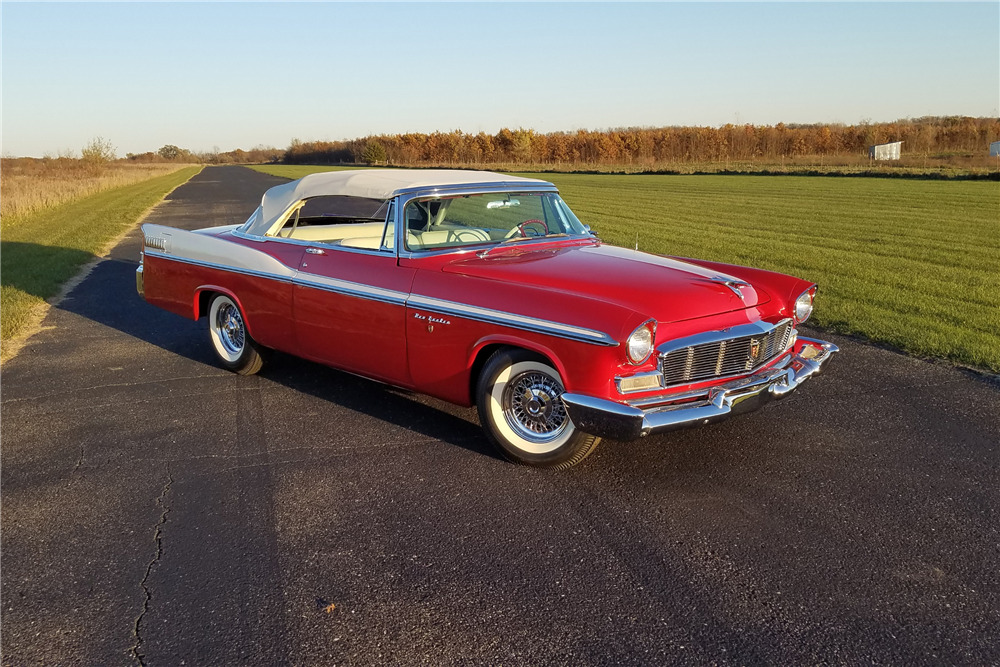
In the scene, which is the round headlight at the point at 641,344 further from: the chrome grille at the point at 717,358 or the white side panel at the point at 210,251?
the white side panel at the point at 210,251

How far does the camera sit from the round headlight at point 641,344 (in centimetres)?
377

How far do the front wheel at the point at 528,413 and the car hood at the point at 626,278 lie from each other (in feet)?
1.48

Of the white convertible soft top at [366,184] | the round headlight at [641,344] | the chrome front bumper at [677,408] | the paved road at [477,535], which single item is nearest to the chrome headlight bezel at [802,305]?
the chrome front bumper at [677,408]

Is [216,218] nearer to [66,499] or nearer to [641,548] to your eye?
[66,499]

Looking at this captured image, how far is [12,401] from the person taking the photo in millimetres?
5602

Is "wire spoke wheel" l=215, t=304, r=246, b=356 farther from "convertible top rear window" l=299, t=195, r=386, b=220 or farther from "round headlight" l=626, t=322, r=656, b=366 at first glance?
"round headlight" l=626, t=322, r=656, b=366

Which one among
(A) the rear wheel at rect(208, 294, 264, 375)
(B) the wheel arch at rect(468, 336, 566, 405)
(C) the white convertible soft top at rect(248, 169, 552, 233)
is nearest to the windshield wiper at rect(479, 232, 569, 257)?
(C) the white convertible soft top at rect(248, 169, 552, 233)

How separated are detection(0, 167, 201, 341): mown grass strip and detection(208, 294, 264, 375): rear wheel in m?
2.72

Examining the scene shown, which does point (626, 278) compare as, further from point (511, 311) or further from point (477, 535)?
point (477, 535)

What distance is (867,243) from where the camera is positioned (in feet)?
43.9

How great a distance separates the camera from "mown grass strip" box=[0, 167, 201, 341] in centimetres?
920

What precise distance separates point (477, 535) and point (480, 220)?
7.38 ft

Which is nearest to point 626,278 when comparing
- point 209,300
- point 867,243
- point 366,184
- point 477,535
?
point 477,535

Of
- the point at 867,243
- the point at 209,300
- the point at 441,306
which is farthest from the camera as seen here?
the point at 867,243
